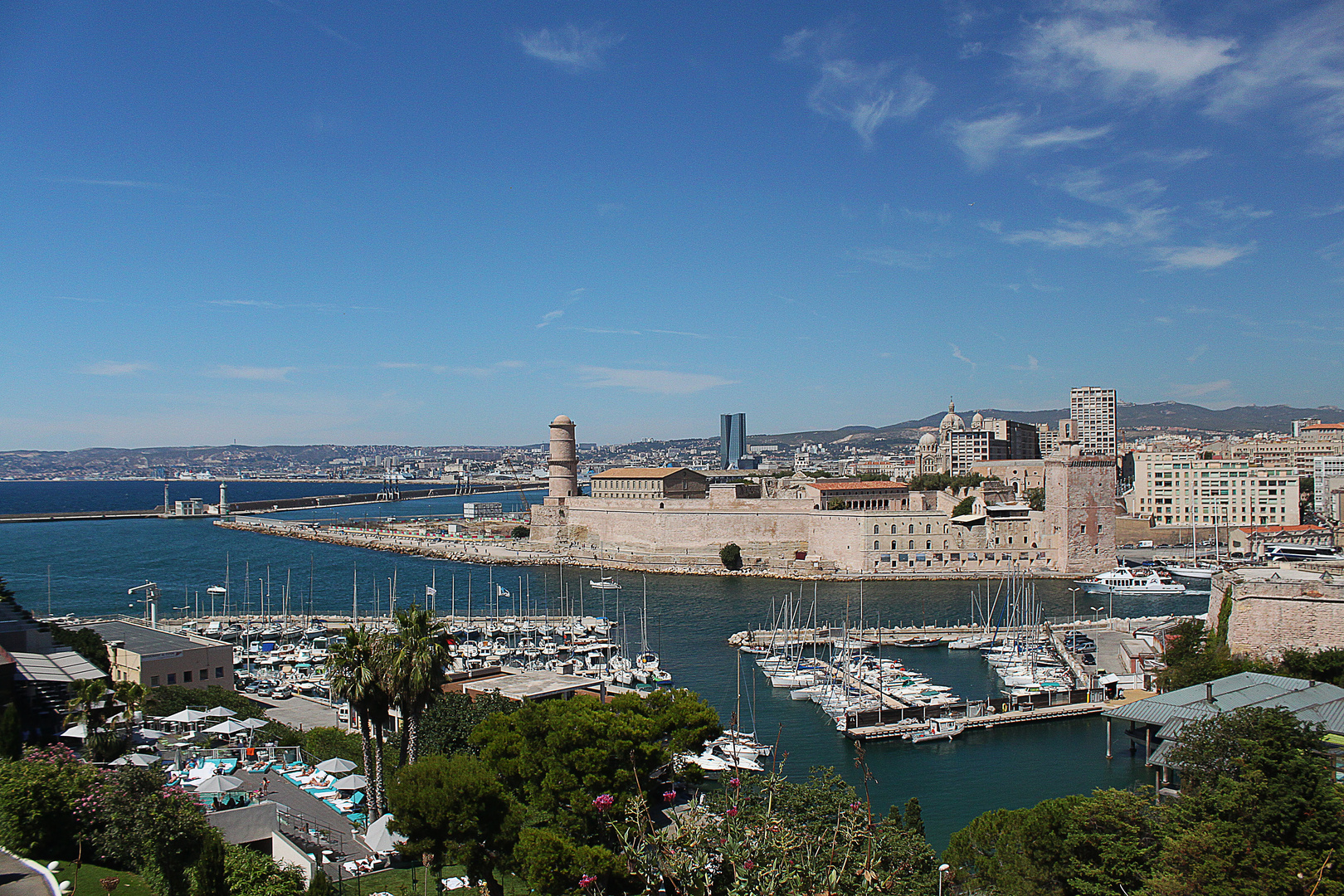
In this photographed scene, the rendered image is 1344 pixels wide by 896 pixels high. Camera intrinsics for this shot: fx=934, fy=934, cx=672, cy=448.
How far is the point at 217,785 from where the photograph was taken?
382 inches

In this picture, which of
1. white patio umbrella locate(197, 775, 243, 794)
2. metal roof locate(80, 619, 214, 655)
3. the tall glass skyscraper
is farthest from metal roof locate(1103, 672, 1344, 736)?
the tall glass skyscraper

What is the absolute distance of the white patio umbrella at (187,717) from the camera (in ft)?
43.5

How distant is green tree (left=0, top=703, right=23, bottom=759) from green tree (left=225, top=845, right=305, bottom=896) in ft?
12.3

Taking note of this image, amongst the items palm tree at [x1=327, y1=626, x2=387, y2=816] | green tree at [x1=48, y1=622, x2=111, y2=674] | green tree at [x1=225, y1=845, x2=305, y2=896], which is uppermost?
palm tree at [x1=327, y1=626, x2=387, y2=816]

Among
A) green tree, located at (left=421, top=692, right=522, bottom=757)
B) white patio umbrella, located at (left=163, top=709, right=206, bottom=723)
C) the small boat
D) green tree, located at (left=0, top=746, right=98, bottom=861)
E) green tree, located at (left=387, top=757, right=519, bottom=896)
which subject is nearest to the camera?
green tree, located at (left=387, top=757, right=519, bottom=896)

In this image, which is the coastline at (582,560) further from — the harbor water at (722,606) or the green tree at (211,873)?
the green tree at (211,873)

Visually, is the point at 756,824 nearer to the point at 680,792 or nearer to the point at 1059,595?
the point at 680,792

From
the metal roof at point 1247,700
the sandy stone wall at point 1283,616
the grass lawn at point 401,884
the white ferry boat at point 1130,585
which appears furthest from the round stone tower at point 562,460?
the grass lawn at point 401,884

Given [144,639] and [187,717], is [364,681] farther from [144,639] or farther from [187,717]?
[144,639]

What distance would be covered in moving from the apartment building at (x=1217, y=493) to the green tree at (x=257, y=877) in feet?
154

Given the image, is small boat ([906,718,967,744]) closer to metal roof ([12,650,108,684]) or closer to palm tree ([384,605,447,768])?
palm tree ([384,605,447,768])

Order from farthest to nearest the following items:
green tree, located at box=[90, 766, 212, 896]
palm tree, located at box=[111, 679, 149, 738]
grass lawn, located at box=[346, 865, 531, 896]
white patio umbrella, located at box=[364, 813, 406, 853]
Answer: palm tree, located at box=[111, 679, 149, 738], white patio umbrella, located at box=[364, 813, 406, 853], grass lawn, located at box=[346, 865, 531, 896], green tree, located at box=[90, 766, 212, 896]

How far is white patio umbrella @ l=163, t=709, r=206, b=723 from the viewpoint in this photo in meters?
13.3

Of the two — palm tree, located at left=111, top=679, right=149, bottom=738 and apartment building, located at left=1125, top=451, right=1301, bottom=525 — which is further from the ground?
apartment building, located at left=1125, top=451, right=1301, bottom=525
